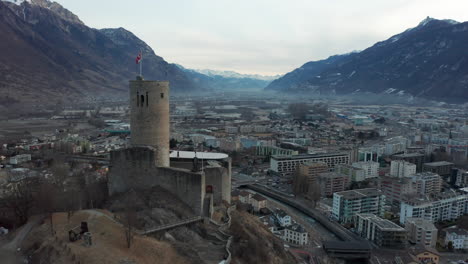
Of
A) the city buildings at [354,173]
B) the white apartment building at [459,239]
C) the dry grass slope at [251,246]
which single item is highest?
the dry grass slope at [251,246]

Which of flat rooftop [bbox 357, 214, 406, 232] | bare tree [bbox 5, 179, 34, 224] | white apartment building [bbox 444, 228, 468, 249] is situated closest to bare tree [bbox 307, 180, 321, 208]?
flat rooftop [bbox 357, 214, 406, 232]

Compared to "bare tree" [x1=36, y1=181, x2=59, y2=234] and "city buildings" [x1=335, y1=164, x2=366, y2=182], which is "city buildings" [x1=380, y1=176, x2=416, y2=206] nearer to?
"city buildings" [x1=335, y1=164, x2=366, y2=182]

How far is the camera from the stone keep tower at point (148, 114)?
19969 mm

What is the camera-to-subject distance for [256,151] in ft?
234

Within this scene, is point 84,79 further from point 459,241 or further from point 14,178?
point 459,241

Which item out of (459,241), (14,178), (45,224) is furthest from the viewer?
(14,178)

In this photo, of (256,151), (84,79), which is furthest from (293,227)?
(84,79)

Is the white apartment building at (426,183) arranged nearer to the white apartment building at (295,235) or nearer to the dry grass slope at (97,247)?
the white apartment building at (295,235)

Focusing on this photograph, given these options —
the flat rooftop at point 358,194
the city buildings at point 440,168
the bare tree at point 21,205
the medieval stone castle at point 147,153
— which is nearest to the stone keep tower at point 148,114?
the medieval stone castle at point 147,153

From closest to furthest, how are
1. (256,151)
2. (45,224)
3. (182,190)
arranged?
(45,224) < (182,190) < (256,151)

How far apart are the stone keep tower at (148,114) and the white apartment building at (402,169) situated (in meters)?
41.4

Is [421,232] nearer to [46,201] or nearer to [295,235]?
[295,235]

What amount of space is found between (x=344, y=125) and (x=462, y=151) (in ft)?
162

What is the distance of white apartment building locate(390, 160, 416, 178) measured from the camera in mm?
52031
